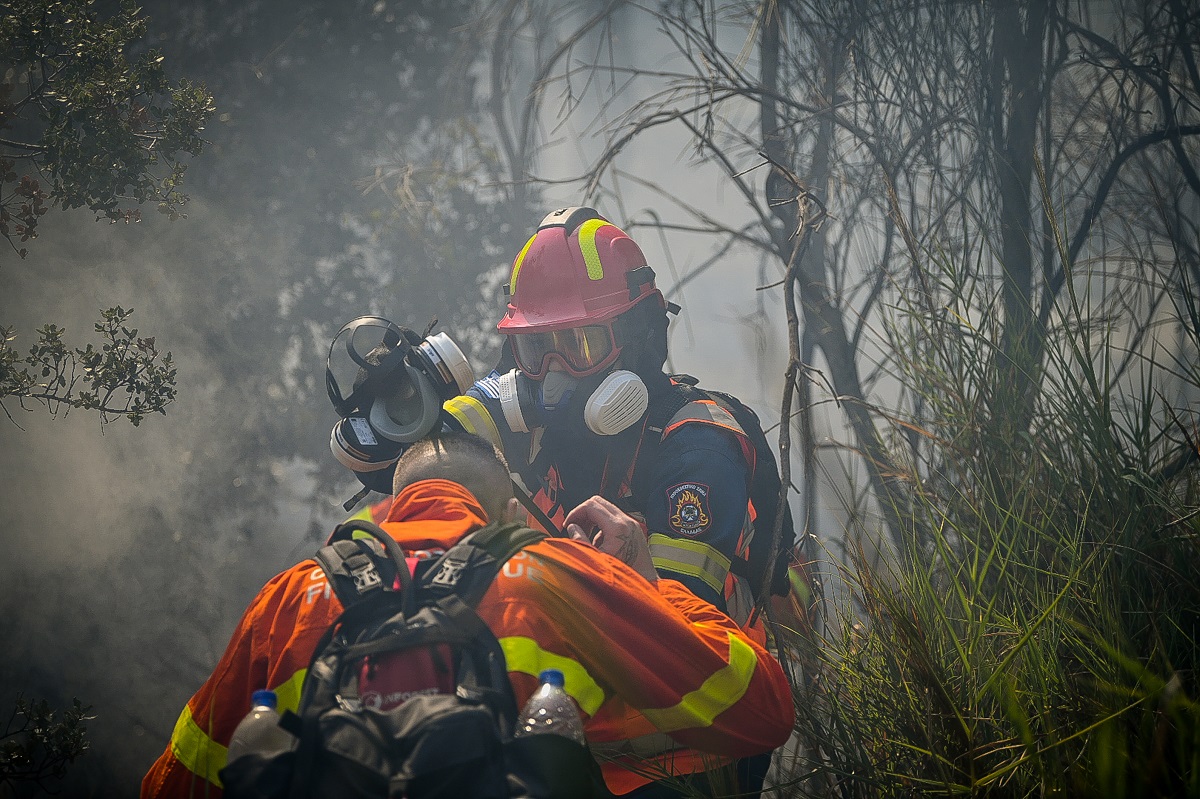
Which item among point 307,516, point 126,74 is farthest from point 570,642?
point 307,516

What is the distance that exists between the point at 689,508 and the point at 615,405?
458 mm

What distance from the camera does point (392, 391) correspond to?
3.01 m

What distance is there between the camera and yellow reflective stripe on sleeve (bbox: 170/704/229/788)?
1.80 metres

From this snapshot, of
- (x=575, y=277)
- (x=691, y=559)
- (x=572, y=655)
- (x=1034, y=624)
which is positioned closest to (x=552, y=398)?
(x=575, y=277)

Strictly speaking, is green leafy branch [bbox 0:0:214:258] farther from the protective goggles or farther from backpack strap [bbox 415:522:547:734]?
backpack strap [bbox 415:522:547:734]

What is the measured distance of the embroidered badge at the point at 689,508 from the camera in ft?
8.96

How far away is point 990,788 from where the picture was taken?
62.0 inches

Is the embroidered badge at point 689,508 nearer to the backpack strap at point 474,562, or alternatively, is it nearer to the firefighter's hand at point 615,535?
the firefighter's hand at point 615,535

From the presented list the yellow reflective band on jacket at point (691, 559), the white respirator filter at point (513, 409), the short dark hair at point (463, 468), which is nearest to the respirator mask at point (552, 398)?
the white respirator filter at point (513, 409)

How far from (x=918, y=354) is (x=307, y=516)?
6.22 metres

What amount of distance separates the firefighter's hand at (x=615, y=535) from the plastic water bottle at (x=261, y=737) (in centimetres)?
103

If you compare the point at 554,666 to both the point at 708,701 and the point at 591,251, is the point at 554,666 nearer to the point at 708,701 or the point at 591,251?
the point at 708,701

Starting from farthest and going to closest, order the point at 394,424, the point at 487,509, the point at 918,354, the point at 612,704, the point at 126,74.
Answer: the point at 126,74 < the point at 394,424 < the point at 918,354 < the point at 487,509 < the point at 612,704

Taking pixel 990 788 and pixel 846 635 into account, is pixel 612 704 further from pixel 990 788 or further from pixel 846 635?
pixel 990 788
